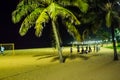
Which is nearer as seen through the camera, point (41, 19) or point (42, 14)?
point (41, 19)

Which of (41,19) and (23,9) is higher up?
(23,9)

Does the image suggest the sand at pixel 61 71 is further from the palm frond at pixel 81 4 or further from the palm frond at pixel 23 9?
the palm frond at pixel 81 4

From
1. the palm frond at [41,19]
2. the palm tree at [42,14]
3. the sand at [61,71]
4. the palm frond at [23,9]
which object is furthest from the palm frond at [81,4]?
the sand at [61,71]

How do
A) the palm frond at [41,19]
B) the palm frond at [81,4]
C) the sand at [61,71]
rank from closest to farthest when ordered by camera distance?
the sand at [61,71]
the palm frond at [41,19]
the palm frond at [81,4]

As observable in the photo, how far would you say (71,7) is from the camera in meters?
30.4

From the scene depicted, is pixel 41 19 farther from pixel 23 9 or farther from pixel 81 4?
pixel 81 4

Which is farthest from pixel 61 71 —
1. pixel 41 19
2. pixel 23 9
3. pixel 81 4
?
pixel 23 9

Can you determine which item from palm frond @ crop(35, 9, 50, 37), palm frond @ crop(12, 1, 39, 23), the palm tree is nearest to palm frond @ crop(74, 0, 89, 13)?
the palm tree

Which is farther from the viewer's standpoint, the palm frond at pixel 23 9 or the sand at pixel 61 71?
the palm frond at pixel 23 9

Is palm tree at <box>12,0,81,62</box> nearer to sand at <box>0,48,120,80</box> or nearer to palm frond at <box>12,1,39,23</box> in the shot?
palm frond at <box>12,1,39,23</box>

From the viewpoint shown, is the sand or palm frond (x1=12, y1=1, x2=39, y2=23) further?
palm frond (x1=12, y1=1, x2=39, y2=23)

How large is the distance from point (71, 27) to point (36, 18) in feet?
10.5

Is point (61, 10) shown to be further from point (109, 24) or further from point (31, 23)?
point (109, 24)

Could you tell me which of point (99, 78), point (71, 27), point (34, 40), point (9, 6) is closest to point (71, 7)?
point (71, 27)
